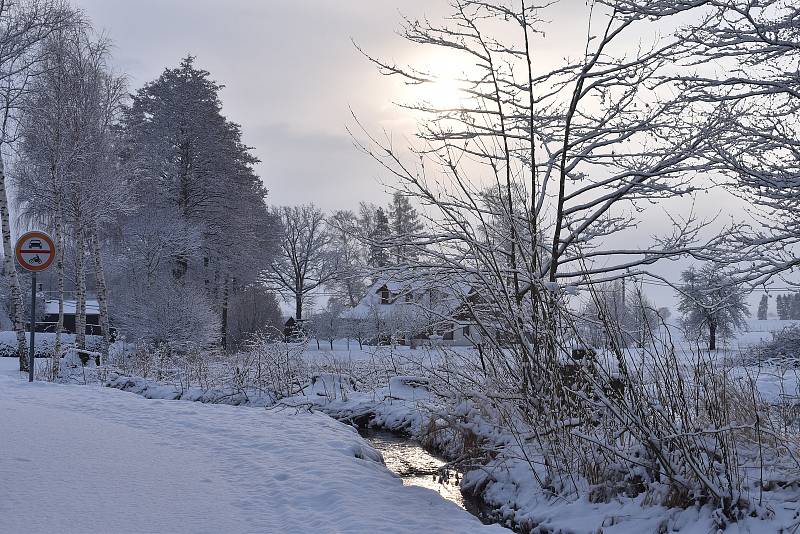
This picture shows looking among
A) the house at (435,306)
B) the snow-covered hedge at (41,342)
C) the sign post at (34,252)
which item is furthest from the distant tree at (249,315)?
the house at (435,306)

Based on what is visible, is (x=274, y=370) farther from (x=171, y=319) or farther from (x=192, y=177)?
(x=192, y=177)

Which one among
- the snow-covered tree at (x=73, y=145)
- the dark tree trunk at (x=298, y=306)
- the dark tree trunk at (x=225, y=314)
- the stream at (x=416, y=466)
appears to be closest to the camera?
the stream at (x=416, y=466)

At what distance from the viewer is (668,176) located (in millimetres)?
6699

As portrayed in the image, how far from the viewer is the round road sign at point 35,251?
11.4 meters

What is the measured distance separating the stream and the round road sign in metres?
6.71

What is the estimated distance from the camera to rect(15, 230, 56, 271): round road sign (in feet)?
37.3

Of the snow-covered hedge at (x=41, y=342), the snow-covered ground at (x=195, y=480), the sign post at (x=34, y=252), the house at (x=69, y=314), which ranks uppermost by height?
the sign post at (x=34, y=252)

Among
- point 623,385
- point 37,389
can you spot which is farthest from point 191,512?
point 37,389

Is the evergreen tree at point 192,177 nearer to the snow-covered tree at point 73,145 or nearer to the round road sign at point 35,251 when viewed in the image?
the snow-covered tree at point 73,145

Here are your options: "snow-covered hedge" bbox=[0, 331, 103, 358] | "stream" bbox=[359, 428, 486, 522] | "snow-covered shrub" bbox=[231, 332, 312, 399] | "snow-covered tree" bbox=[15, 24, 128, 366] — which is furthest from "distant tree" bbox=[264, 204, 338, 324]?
"stream" bbox=[359, 428, 486, 522]

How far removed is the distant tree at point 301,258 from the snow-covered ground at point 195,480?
1502 inches

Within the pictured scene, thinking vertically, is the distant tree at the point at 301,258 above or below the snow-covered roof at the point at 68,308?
above

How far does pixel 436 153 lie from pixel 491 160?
0.63 meters

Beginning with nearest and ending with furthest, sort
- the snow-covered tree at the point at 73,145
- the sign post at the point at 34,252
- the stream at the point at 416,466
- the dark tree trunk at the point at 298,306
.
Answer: the stream at the point at 416,466, the sign post at the point at 34,252, the snow-covered tree at the point at 73,145, the dark tree trunk at the point at 298,306
